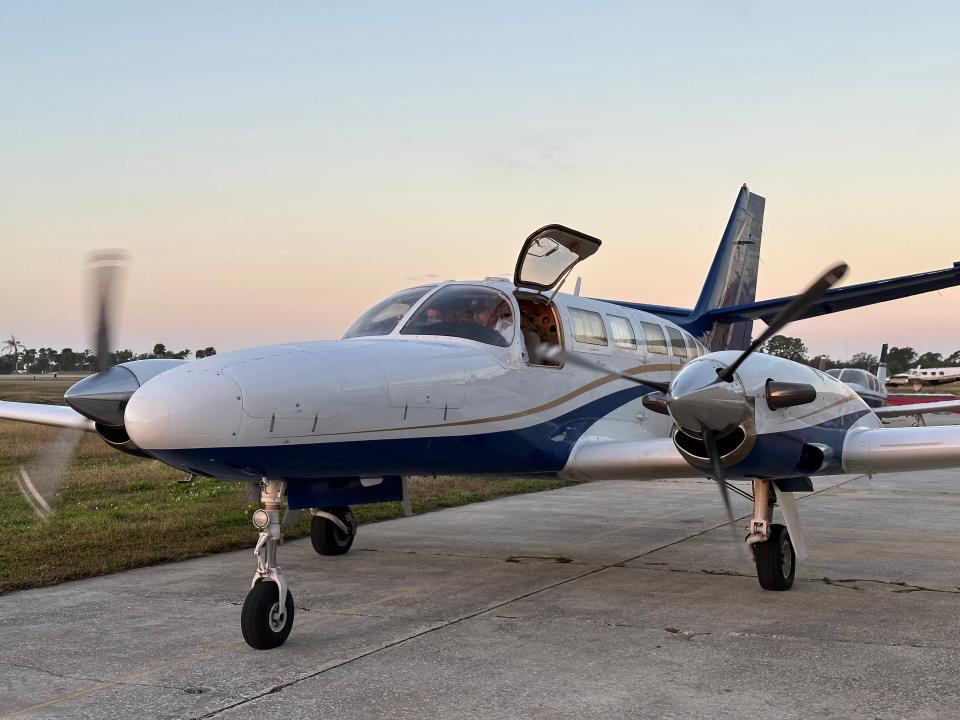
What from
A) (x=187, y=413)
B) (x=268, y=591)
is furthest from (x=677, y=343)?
(x=187, y=413)

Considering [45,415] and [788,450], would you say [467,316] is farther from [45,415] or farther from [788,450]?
[45,415]

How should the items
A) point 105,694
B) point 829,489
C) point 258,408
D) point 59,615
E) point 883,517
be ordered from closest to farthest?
point 105,694 → point 258,408 → point 59,615 → point 883,517 → point 829,489

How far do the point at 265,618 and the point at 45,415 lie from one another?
4999 mm

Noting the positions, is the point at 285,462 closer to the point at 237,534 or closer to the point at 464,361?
the point at 464,361

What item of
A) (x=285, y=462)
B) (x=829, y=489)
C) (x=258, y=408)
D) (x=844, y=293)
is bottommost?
(x=829, y=489)

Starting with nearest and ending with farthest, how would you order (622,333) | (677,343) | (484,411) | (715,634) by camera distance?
(715,634), (484,411), (622,333), (677,343)

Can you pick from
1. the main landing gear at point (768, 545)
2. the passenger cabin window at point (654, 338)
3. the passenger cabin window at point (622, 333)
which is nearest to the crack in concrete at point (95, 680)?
the main landing gear at point (768, 545)

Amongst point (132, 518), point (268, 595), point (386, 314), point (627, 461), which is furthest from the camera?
point (132, 518)

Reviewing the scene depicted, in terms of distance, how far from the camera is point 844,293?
30.8 ft

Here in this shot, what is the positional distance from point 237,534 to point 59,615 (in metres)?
3.87

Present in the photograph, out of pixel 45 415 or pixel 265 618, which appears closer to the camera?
pixel 265 618

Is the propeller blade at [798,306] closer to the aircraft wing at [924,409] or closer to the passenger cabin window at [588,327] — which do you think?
the aircraft wing at [924,409]

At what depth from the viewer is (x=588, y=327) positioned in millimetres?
8852

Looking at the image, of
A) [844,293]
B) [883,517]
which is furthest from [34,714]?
[883,517]
